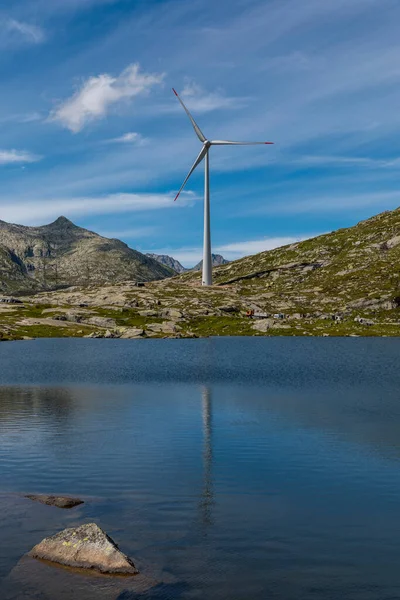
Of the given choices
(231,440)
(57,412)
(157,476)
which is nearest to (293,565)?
(157,476)

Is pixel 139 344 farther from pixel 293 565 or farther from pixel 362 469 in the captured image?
pixel 293 565

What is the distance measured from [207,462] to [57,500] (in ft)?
43.5

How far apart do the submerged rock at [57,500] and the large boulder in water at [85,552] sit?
6.70 meters

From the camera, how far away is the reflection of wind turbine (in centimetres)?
3044

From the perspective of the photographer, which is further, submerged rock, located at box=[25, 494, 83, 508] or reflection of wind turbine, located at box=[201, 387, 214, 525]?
submerged rock, located at box=[25, 494, 83, 508]

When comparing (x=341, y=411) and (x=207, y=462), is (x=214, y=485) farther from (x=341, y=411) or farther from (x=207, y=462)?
(x=341, y=411)

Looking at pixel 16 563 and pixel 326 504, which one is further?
pixel 326 504

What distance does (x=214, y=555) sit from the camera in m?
24.4

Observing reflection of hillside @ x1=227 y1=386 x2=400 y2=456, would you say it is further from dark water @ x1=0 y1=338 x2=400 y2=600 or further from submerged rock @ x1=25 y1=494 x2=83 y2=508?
submerged rock @ x1=25 y1=494 x2=83 y2=508

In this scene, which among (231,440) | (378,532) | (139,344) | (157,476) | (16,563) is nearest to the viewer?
(16,563)

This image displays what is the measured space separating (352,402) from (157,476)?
38.7 m

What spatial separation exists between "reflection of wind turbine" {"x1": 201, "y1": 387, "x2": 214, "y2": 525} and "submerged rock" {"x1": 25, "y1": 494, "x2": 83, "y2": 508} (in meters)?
7.29

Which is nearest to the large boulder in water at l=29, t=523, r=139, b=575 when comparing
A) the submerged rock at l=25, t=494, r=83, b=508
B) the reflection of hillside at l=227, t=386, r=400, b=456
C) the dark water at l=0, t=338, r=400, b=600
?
the dark water at l=0, t=338, r=400, b=600

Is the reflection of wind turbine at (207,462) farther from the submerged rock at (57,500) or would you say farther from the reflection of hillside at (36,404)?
the reflection of hillside at (36,404)
